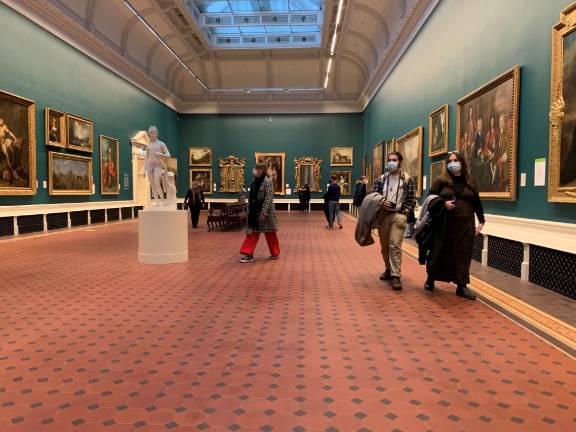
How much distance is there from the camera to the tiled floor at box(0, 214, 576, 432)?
8.33 feet

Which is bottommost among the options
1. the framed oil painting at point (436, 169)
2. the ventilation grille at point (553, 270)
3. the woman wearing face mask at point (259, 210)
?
the ventilation grille at point (553, 270)

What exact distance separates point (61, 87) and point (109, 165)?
166 inches

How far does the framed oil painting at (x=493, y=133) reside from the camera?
6.92 meters

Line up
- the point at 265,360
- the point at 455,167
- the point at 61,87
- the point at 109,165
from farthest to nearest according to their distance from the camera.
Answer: the point at 109,165
the point at 61,87
the point at 455,167
the point at 265,360

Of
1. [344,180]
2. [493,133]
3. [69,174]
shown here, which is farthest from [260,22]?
[493,133]

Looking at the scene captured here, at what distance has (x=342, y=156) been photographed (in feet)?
92.5

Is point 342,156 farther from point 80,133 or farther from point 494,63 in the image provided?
point 494,63

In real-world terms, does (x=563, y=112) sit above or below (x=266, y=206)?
above

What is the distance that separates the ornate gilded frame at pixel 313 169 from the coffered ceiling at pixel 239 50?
3492 mm

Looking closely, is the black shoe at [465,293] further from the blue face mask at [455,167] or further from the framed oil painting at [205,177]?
the framed oil painting at [205,177]

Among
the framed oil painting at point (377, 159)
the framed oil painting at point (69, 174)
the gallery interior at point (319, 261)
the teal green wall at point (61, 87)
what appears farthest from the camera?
the framed oil painting at point (377, 159)

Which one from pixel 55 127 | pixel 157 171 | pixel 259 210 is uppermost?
pixel 55 127

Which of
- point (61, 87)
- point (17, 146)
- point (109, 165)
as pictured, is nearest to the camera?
point (17, 146)

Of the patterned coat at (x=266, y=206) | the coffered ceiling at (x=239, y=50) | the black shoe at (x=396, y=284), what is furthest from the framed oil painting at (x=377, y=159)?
the black shoe at (x=396, y=284)
